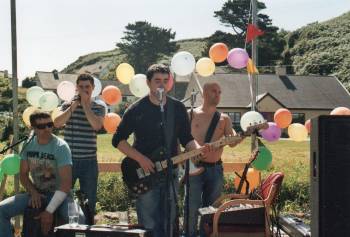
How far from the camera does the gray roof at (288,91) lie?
156ft

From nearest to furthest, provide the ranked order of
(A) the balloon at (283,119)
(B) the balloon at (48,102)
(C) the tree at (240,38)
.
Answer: (B) the balloon at (48,102) < (A) the balloon at (283,119) < (C) the tree at (240,38)

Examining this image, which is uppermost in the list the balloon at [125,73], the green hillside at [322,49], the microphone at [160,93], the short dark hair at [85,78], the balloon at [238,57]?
the green hillside at [322,49]

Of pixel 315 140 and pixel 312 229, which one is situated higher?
pixel 315 140

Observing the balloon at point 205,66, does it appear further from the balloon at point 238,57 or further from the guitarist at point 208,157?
the guitarist at point 208,157

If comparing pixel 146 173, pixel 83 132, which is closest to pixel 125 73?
pixel 83 132

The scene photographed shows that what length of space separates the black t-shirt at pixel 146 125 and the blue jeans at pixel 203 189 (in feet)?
2.98

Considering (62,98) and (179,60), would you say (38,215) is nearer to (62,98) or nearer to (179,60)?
(62,98)

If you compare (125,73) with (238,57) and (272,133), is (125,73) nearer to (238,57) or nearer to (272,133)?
(238,57)

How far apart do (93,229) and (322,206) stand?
5.20 feet

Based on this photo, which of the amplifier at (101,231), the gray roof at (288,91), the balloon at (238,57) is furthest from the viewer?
the gray roof at (288,91)

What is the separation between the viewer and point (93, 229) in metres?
3.61

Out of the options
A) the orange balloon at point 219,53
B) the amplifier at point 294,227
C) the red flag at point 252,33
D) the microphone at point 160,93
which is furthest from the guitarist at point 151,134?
the red flag at point 252,33

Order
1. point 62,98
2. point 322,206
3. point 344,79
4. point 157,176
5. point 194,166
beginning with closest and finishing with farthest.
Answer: point 322,206
point 157,176
point 194,166
point 62,98
point 344,79

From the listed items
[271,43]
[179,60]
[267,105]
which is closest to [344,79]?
[271,43]
